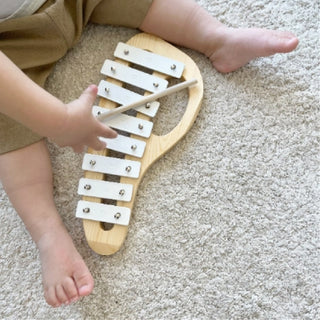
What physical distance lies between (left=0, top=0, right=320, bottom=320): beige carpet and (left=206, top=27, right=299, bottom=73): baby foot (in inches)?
0.9

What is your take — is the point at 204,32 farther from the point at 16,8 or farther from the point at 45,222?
the point at 45,222

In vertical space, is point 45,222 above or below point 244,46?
below

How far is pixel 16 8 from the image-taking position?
0.78 m

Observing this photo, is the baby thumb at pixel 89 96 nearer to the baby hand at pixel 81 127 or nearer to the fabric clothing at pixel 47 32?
the baby hand at pixel 81 127

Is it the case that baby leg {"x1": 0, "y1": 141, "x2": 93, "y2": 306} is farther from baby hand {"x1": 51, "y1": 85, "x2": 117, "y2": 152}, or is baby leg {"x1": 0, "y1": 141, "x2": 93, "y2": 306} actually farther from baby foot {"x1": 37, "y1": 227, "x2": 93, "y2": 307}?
baby hand {"x1": 51, "y1": 85, "x2": 117, "y2": 152}

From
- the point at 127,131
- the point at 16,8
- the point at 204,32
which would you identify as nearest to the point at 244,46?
the point at 204,32

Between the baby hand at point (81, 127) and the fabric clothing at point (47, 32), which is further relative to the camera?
the fabric clothing at point (47, 32)

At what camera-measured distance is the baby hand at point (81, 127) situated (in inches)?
Result: 27.0

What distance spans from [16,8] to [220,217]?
48 cm

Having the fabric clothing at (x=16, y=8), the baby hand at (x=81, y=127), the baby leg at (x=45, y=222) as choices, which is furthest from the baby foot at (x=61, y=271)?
the fabric clothing at (x=16, y=8)

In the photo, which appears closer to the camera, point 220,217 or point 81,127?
point 81,127

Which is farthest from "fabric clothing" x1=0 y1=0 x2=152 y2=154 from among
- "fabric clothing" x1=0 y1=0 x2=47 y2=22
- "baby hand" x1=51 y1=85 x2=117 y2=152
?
"baby hand" x1=51 y1=85 x2=117 y2=152

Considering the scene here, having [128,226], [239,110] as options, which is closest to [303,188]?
[239,110]

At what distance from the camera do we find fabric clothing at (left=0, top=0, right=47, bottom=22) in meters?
0.78
